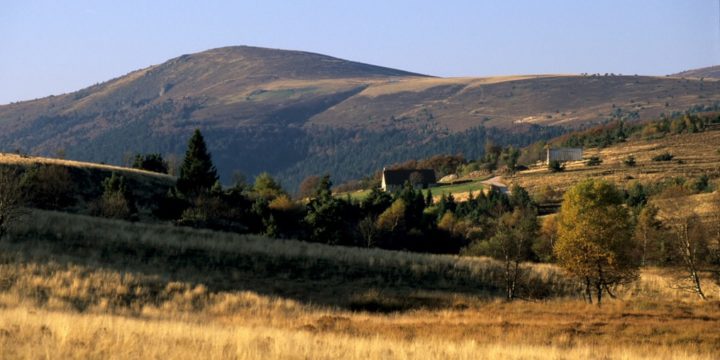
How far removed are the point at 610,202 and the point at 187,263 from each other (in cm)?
2262

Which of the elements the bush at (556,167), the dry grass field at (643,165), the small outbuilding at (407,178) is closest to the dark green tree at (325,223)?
the dry grass field at (643,165)

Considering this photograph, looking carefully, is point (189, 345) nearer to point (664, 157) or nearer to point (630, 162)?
point (630, 162)

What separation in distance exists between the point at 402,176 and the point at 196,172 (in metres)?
99.9

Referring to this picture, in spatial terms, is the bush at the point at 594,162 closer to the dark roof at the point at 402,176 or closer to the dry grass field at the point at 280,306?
the dark roof at the point at 402,176

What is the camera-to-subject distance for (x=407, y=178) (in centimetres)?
16475

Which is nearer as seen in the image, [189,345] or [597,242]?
[189,345]

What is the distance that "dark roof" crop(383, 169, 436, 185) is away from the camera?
542 ft

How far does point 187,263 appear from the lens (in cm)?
3722

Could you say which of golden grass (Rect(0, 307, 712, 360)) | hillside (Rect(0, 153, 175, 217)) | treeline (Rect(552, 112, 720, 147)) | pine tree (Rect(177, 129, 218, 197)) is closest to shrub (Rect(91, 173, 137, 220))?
hillside (Rect(0, 153, 175, 217))

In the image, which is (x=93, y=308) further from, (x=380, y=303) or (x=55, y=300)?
(x=380, y=303)

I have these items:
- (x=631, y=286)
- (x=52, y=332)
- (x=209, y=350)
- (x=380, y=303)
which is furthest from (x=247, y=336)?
(x=631, y=286)

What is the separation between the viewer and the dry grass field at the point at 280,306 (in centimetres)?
1484

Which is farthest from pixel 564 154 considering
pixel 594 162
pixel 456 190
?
pixel 456 190

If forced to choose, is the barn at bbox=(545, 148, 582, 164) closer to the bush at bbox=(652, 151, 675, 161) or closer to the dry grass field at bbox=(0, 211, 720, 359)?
the bush at bbox=(652, 151, 675, 161)
